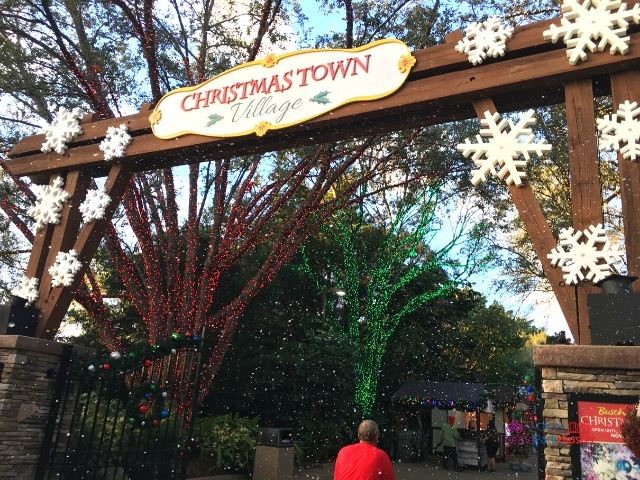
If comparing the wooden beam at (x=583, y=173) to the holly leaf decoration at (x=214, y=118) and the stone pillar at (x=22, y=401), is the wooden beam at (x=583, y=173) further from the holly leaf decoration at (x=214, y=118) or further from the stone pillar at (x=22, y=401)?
the stone pillar at (x=22, y=401)

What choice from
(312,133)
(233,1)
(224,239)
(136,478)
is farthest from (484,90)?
(233,1)

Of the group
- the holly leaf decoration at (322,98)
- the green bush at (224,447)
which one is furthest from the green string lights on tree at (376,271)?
the holly leaf decoration at (322,98)

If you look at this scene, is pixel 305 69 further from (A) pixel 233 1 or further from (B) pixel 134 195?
(A) pixel 233 1

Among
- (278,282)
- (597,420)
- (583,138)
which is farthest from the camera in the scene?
(278,282)

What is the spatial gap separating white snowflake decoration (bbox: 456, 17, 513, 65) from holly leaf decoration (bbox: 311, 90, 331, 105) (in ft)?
4.74

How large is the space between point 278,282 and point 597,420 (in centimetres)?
1168

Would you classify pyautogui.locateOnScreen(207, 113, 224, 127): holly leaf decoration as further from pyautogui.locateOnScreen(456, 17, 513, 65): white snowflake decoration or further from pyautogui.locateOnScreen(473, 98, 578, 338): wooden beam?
pyautogui.locateOnScreen(473, 98, 578, 338): wooden beam

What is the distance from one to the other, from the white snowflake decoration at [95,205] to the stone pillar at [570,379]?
5.34 m

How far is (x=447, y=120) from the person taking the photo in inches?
228

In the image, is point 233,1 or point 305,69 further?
point 233,1

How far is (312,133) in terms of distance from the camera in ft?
20.4

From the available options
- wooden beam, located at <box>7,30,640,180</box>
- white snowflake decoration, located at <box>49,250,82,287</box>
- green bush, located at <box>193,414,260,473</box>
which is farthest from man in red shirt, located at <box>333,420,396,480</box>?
green bush, located at <box>193,414,260,473</box>

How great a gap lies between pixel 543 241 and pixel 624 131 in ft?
3.64

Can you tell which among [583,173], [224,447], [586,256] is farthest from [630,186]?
Result: [224,447]
